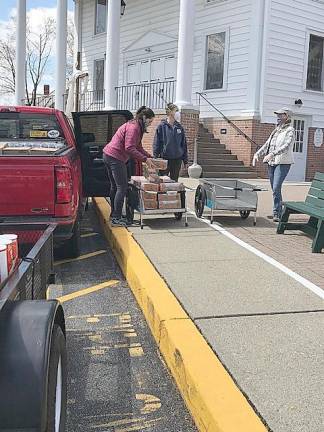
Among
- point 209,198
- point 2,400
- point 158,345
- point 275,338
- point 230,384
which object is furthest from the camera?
point 209,198

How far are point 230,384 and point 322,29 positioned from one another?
15972mm

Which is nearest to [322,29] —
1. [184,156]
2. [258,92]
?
[258,92]

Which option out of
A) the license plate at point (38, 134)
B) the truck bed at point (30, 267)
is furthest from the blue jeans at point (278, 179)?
the truck bed at point (30, 267)

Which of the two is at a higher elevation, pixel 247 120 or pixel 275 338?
pixel 247 120

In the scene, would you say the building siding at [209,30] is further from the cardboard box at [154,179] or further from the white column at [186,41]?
the cardboard box at [154,179]

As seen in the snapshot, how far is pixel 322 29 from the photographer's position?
16.6 metres

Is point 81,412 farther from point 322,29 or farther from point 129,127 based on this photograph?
point 322,29

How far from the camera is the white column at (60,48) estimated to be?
19906mm

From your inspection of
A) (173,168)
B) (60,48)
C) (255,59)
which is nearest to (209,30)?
(255,59)

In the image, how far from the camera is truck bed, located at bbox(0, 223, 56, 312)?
2369 millimetres

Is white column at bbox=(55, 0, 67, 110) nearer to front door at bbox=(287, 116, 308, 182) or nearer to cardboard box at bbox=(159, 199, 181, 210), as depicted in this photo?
front door at bbox=(287, 116, 308, 182)

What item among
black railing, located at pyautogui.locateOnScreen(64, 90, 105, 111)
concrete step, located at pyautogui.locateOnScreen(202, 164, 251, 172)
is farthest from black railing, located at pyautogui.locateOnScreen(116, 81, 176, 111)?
concrete step, located at pyautogui.locateOnScreen(202, 164, 251, 172)

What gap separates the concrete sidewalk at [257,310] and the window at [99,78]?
16391 millimetres

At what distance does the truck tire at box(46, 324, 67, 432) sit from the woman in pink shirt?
4.63 meters
